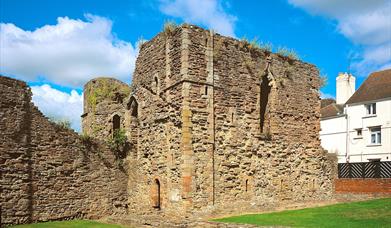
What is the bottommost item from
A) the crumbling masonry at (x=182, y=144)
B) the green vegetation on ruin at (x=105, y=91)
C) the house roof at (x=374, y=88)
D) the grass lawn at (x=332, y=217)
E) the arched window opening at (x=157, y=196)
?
the grass lawn at (x=332, y=217)

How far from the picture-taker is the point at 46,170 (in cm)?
1641

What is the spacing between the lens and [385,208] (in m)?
15.7

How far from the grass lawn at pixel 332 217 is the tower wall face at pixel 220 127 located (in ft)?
4.71

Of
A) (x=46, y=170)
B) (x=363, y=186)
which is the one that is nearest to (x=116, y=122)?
(x=46, y=170)

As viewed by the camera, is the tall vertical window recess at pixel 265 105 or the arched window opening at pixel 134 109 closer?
the tall vertical window recess at pixel 265 105

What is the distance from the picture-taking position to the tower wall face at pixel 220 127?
15.3 meters

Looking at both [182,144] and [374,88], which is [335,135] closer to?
[374,88]

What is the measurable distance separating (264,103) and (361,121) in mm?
19482

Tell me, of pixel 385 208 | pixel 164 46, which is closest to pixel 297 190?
pixel 385 208

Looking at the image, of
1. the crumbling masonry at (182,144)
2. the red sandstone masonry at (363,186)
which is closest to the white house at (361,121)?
the red sandstone masonry at (363,186)

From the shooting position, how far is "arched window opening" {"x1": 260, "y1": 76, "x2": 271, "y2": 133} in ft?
60.0

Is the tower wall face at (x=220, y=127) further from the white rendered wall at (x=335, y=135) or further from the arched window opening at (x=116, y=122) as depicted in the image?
the white rendered wall at (x=335, y=135)

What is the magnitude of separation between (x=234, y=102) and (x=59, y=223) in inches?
308

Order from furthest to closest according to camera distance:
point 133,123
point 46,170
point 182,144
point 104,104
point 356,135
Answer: point 356,135 → point 104,104 → point 133,123 → point 46,170 → point 182,144
